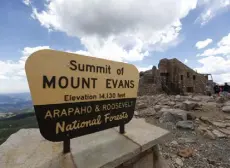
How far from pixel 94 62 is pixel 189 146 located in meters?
3.44

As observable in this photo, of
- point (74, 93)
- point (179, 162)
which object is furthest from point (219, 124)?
point (74, 93)

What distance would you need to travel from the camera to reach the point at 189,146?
3.78 m

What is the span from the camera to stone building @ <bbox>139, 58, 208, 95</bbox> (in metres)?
20.5

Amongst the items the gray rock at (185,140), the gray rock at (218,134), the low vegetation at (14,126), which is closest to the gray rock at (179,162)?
the gray rock at (185,140)

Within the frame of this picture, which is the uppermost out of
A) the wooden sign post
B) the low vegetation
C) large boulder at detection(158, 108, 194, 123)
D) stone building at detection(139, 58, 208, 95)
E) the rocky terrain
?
stone building at detection(139, 58, 208, 95)

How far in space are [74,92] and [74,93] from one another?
0.01 metres

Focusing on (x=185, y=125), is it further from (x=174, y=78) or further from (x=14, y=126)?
(x=14, y=126)

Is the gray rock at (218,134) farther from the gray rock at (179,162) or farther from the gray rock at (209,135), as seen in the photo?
the gray rock at (179,162)

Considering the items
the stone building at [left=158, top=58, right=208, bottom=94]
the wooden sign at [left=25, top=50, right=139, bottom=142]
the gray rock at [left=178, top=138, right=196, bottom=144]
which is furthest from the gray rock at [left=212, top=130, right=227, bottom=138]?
the stone building at [left=158, top=58, right=208, bottom=94]

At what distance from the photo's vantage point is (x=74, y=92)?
66.9 inches

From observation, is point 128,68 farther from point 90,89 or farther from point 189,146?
point 189,146

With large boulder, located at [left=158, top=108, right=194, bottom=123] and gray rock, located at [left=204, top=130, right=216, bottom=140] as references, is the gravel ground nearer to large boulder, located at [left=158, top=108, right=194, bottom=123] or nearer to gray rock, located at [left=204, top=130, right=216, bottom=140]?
gray rock, located at [left=204, top=130, right=216, bottom=140]

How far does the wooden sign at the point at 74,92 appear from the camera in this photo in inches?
57.8

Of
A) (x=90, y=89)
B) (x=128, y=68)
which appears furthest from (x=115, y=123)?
(x=128, y=68)
